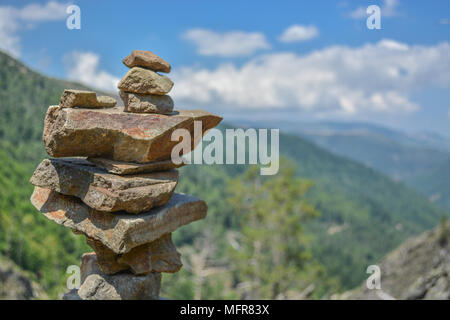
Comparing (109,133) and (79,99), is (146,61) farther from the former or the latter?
(109,133)

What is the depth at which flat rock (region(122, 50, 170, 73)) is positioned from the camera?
30.8 ft

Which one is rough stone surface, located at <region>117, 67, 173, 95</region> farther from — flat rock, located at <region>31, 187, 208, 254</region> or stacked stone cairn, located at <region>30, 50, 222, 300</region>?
flat rock, located at <region>31, 187, 208, 254</region>

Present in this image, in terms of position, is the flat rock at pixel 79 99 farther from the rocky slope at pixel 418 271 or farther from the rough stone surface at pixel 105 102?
the rocky slope at pixel 418 271

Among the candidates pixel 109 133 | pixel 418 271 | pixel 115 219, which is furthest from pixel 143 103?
pixel 418 271

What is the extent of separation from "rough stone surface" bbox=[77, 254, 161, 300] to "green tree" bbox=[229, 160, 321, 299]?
70.9 ft

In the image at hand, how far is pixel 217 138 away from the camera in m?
11.1

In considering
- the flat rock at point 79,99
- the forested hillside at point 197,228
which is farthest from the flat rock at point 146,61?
the forested hillside at point 197,228

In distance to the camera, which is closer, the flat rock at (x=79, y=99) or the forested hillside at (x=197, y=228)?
the flat rock at (x=79, y=99)

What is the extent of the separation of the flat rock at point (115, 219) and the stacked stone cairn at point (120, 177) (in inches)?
1.0

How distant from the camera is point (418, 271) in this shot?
19.4 m

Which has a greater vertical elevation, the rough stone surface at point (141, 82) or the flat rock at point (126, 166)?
the rough stone surface at point (141, 82)

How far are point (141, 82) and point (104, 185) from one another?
9.33 ft

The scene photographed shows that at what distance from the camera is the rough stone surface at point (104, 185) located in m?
8.62

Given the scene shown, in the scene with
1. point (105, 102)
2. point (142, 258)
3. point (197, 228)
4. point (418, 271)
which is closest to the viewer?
point (105, 102)
